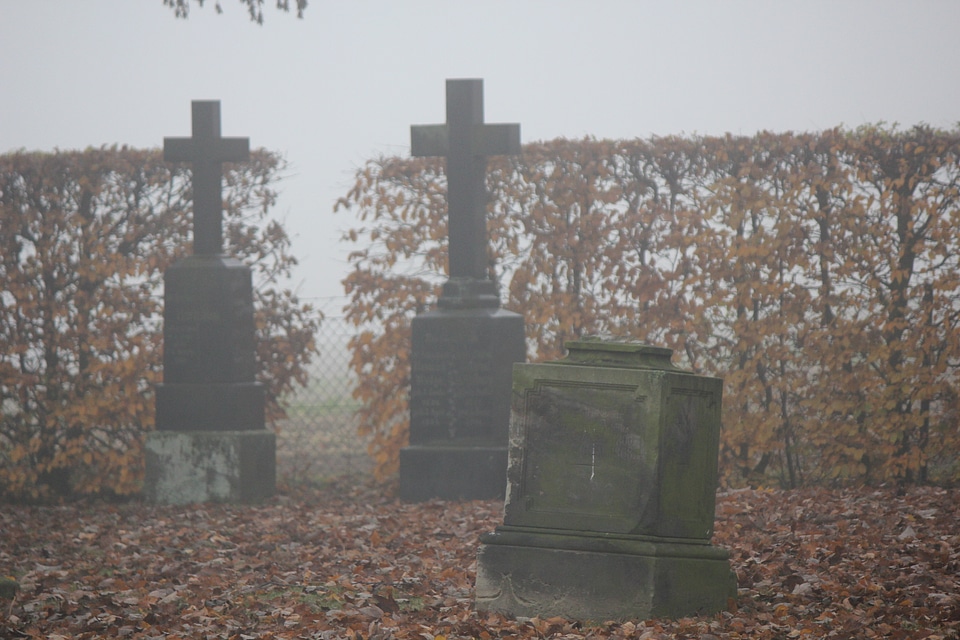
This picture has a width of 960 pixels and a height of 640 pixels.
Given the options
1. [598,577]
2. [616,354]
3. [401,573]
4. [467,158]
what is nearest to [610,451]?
[616,354]

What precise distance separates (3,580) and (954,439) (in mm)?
7035

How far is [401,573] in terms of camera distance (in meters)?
6.10

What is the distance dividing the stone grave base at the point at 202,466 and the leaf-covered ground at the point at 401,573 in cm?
81

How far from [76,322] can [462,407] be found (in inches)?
161

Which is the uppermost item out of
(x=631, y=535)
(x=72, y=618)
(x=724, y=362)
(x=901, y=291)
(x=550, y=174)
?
(x=550, y=174)

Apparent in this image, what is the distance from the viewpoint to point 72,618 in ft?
17.8

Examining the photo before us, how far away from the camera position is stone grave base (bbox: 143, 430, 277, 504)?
376 inches

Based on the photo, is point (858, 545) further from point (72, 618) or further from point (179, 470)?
point (179, 470)

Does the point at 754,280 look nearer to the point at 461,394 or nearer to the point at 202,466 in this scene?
the point at 461,394

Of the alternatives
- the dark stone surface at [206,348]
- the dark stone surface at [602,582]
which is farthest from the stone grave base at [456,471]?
the dark stone surface at [602,582]

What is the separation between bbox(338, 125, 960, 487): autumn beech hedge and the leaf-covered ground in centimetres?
98

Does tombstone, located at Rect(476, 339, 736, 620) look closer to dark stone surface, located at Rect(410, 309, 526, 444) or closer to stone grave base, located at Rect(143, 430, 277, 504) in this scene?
dark stone surface, located at Rect(410, 309, 526, 444)

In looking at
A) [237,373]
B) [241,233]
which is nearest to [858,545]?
[237,373]

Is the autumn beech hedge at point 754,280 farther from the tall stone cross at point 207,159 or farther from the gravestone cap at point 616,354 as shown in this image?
the gravestone cap at point 616,354
